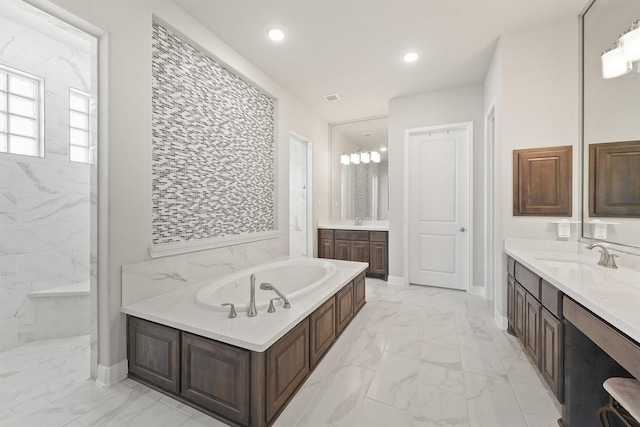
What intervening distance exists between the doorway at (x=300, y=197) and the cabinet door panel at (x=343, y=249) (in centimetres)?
A: 44

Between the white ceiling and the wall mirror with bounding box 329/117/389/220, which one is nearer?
the white ceiling

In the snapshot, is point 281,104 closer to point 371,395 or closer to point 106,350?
point 106,350

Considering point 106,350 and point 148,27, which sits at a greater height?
point 148,27

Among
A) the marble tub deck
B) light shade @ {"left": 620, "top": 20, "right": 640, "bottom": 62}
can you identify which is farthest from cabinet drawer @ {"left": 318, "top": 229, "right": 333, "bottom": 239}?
light shade @ {"left": 620, "top": 20, "right": 640, "bottom": 62}

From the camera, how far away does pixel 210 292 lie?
80.9 inches

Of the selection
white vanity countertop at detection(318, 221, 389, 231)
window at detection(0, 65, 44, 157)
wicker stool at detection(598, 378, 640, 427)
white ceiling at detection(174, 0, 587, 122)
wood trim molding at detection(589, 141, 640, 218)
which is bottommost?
wicker stool at detection(598, 378, 640, 427)

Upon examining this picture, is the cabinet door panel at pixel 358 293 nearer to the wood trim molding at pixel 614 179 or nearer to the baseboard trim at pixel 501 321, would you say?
the baseboard trim at pixel 501 321

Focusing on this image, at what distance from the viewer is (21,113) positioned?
2.38m

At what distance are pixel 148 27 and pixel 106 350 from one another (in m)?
2.28

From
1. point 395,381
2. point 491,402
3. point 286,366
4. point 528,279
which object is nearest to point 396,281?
point 528,279

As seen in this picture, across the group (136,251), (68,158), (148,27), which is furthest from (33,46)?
(136,251)

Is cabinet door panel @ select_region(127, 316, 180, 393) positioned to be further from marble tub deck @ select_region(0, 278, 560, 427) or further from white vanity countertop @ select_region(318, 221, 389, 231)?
white vanity countertop @ select_region(318, 221, 389, 231)

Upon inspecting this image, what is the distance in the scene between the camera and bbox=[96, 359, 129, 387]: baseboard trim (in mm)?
1708

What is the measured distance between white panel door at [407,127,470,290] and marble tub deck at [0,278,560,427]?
53.4 inches
